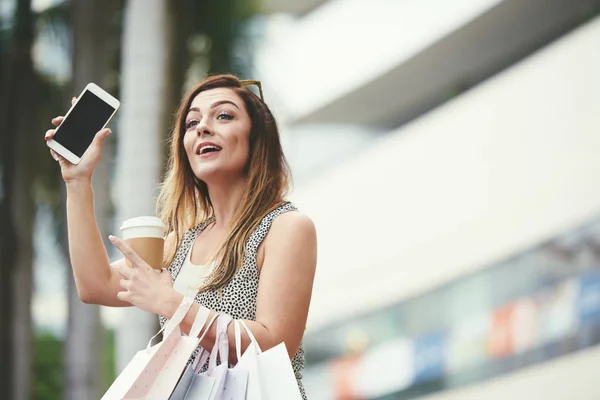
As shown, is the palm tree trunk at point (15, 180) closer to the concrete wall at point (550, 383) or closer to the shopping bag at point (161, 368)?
the concrete wall at point (550, 383)

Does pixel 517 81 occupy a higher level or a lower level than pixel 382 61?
lower

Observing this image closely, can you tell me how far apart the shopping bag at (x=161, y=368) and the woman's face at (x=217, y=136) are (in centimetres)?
47

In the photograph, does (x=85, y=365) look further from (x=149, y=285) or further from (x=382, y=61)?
(x=382, y=61)

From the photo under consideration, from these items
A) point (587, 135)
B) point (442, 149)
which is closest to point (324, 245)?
point (442, 149)

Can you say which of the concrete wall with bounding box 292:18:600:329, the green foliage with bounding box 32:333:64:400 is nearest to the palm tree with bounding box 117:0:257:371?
the concrete wall with bounding box 292:18:600:329

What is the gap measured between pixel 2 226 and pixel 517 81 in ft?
31.5

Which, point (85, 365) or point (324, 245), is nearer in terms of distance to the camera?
point (85, 365)

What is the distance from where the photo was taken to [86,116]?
2.63 m

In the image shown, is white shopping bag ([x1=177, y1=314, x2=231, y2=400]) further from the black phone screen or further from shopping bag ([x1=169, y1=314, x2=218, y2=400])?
the black phone screen

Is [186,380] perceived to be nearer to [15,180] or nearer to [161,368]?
[161,368]

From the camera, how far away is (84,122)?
8.63 feet

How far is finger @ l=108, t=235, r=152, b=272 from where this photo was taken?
2355 millimetres

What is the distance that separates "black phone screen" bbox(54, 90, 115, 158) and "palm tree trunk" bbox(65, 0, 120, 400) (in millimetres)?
7798

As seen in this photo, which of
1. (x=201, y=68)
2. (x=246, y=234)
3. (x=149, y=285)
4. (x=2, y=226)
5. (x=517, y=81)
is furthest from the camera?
(x=517, y=81)
